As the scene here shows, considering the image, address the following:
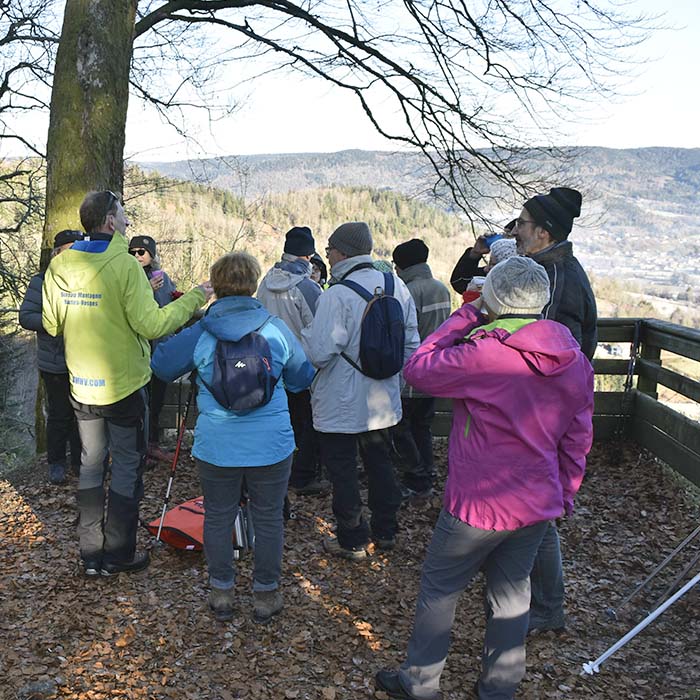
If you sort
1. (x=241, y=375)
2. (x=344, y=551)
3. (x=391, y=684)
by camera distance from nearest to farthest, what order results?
(x=391, y=684)
(x=241, y=375)
(x=344, y=551)

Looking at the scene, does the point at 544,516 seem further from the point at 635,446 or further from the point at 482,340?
the point at 635,446

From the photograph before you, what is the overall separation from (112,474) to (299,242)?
7.01 ft

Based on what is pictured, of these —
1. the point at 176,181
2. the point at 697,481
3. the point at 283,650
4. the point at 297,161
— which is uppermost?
the point at 297,161

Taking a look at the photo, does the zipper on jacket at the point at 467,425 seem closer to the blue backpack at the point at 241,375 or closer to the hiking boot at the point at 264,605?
the blue backpack at the point at 241,375

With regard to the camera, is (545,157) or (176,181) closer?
(545,157)

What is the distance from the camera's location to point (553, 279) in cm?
366

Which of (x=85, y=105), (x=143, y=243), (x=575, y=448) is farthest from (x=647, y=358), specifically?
(x=85, y=105)

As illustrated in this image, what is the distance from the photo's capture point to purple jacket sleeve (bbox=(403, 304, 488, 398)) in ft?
8.69

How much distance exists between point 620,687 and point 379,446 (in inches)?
73.7

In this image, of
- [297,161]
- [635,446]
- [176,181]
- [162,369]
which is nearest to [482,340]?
[162,369]

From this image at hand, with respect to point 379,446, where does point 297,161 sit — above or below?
above

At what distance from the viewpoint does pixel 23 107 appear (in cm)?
1099

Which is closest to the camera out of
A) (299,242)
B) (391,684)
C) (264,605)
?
(391,684)

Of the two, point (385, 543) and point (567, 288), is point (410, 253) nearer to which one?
point (567, 288)
